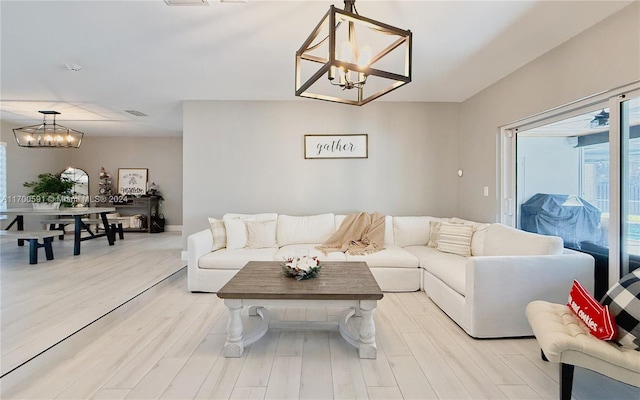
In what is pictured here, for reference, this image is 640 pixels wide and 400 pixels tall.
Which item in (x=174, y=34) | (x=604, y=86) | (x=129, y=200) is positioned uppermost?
(x=174, y=34)

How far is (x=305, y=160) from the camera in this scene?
4555 mm

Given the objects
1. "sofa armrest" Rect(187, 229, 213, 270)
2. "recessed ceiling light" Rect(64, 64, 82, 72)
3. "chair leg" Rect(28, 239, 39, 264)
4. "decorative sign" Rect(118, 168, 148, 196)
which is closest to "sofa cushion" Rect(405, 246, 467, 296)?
"sofa armrest" Rect(187, 229, 213, 270)

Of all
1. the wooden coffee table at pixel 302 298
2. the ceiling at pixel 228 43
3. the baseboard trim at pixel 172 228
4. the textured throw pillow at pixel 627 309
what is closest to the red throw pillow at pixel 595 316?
the textured throw pillow at pixel 627 309

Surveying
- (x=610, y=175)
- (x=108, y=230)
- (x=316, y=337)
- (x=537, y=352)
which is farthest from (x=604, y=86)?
(x=108, y=230)

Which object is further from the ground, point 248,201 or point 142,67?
point 142,67

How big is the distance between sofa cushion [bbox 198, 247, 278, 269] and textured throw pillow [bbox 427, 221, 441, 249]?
2.05m

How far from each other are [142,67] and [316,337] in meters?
3.30

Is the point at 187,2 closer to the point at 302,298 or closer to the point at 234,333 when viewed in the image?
the point at 302,298

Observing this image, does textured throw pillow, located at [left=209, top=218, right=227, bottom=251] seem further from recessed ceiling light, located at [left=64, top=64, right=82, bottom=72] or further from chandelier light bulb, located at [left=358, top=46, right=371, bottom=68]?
chandelier light bulb, located at [left=358, top=46, right=371, bottom=68]

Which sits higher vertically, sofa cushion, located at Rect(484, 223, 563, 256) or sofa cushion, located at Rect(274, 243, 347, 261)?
sofa cushion, located at Rect(484, 223, 563, 256)

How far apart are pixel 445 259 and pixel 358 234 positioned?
1141mm

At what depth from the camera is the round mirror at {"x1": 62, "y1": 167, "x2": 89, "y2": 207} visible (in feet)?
25.2

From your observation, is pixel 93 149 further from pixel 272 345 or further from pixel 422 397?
pixel 422 397

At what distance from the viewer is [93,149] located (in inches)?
313
